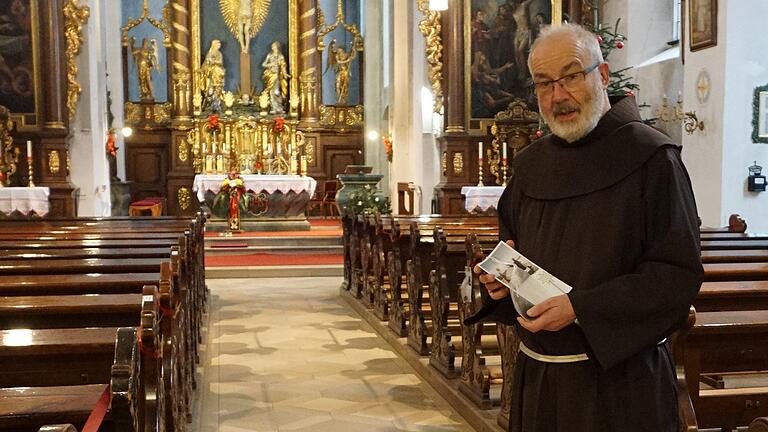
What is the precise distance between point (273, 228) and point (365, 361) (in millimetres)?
8534

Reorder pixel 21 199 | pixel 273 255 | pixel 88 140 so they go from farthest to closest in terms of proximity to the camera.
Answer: pixel 88 140
pixel 273 255
pixel 21 199

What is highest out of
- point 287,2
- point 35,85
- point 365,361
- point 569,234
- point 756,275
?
point 287,2

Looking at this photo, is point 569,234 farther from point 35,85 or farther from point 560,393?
point 35,85

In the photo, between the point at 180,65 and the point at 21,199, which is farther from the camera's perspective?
the point at 180,65

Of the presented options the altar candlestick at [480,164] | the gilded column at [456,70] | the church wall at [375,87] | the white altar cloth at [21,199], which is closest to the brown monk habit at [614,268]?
the altar candlestick at [480,164]

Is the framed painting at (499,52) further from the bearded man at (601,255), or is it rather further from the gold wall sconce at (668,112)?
the bearded man at (601,255)

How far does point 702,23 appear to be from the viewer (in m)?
9.24

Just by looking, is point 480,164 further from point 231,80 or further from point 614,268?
point 614,268

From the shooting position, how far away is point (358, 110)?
19.3m

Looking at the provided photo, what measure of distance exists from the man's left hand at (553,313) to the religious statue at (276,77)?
1722 centimetres

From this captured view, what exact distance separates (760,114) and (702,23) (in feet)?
3.93

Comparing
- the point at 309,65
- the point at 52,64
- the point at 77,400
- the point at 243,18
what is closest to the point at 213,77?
the point at 243,18

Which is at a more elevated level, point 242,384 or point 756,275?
point 756,275

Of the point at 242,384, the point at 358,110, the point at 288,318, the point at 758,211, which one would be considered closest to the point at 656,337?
the point at 242,384
